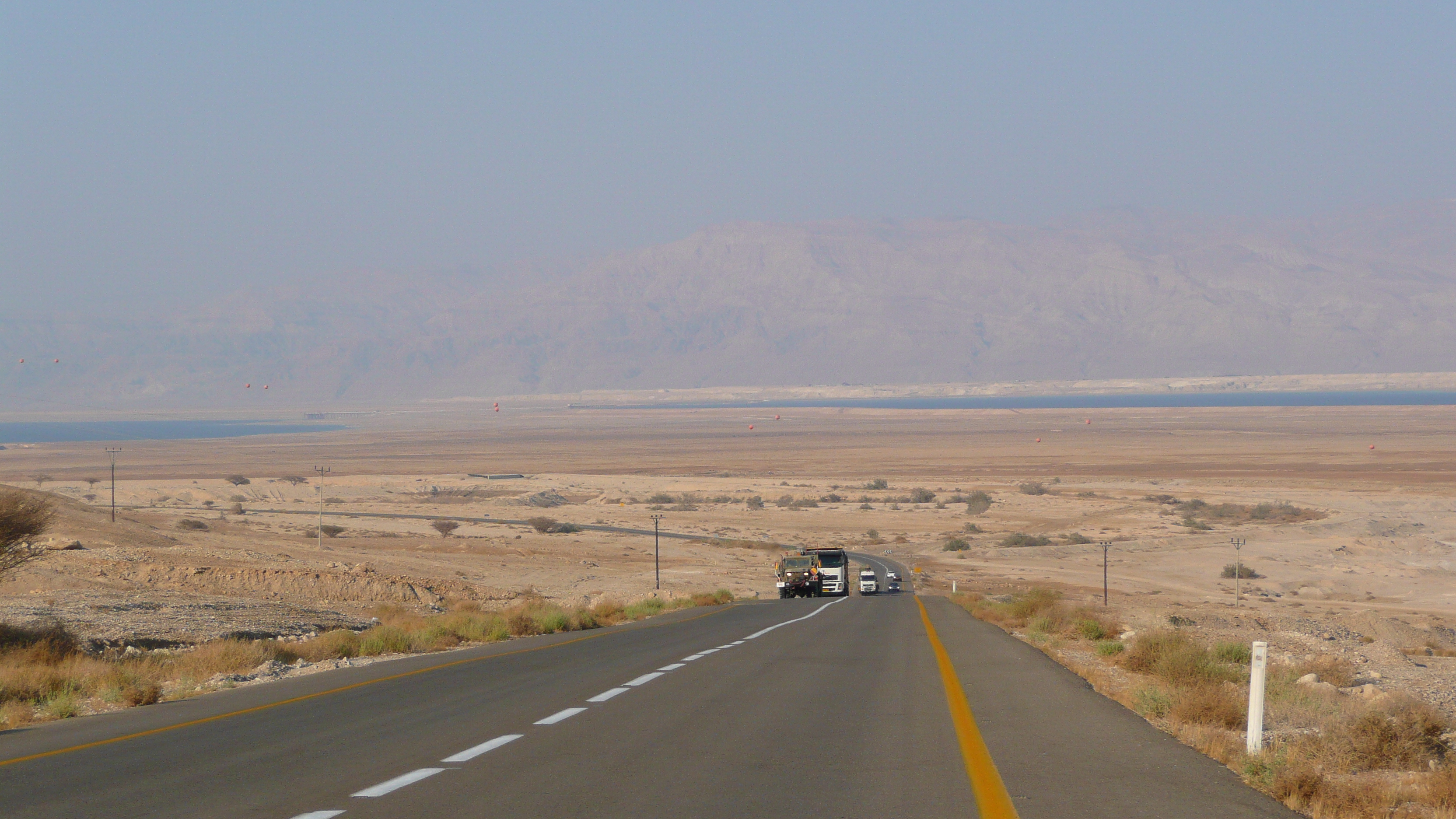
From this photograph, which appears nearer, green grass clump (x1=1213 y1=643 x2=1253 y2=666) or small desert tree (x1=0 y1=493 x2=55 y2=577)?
green grass clump (x1=1213 y1=643 x2=1253 y2=666)

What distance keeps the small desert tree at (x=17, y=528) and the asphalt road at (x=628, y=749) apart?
12.1m

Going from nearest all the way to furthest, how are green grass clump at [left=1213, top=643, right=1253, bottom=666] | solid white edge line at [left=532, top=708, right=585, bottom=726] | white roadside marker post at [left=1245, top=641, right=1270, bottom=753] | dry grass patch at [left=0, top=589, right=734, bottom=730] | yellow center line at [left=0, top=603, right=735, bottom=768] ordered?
white roadside marker post at [left=1245, top=641, right=1270, bottom=753] → yellow center line at [left=0, top=603, right=735, bottom=768] → solid white edge line at [left=532, top=708, right=585, bottom=726] → dry grass patch at [left=0, top=589, right=734, bottom=730] → green grass clump at [left=1213, top=643, right=1253, bottom=666]

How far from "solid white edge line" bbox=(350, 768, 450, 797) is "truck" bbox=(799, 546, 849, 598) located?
38.3 metres

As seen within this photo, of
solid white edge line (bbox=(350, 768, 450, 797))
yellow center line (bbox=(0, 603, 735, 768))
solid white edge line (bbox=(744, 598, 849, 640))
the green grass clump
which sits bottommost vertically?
solid white edge line (bbox=(744, 598, 849, 640))

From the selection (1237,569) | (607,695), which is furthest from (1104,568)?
(607,695)

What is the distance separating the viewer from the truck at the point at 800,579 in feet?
149

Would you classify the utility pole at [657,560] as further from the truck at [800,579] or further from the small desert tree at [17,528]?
the small desert tree at [17,528]

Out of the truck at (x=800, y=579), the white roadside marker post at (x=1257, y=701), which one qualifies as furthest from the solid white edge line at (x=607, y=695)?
the truck at (x=800, y=579)

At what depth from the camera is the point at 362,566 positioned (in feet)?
143

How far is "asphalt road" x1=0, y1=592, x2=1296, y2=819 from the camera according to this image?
279 inches

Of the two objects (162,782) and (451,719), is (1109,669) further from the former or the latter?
(162,782)

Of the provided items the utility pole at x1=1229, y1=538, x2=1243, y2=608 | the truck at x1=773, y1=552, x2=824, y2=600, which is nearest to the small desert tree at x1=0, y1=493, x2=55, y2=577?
the truck at x1=773, y1=552, x2=824, y2=600

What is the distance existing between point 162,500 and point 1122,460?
9590 centimetres

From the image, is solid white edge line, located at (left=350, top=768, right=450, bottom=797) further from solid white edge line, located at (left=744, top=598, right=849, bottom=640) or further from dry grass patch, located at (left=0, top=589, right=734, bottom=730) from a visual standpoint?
solid white edge line, located at (left=744, top=598, right=849, bottom=640)
